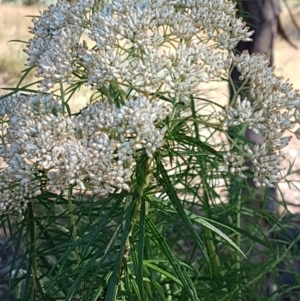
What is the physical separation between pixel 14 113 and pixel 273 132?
46 cm

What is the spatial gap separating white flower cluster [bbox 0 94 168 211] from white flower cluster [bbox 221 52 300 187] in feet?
0.48

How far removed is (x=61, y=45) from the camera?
1055mm

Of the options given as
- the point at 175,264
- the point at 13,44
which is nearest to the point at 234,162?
the point at 175,264

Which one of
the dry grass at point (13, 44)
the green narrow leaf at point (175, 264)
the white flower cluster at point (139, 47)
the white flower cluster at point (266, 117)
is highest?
the dry grass at point (13, 44)

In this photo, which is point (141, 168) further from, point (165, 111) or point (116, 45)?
point (116, 45)

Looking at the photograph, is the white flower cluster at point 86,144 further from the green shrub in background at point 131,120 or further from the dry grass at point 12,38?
the dry grass at point 12,38

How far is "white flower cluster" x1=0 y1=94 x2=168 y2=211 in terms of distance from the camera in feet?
3.06

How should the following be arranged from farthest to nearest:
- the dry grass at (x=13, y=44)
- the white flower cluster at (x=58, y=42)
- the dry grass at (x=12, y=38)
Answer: the dry grass at (x=12, y=38) → the dry grass at (x=13, y=44) → the white flower cluster at (x=58, y=42)

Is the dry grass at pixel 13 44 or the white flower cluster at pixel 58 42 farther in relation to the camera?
the dry grass at pixel 13 44

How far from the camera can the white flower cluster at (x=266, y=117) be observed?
1.02m

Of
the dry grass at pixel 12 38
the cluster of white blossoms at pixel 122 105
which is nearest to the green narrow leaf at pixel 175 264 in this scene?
the cluster of white blossoms at pixel 122 105

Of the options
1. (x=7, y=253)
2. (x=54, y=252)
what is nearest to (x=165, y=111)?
(x=54, y=252)

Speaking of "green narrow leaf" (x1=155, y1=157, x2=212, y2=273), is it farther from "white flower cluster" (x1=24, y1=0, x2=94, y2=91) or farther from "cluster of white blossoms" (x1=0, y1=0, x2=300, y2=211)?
"white flower cluster" (x1=24, y1=0, x2=94, y2=91)

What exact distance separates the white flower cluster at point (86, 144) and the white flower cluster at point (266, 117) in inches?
5.8
